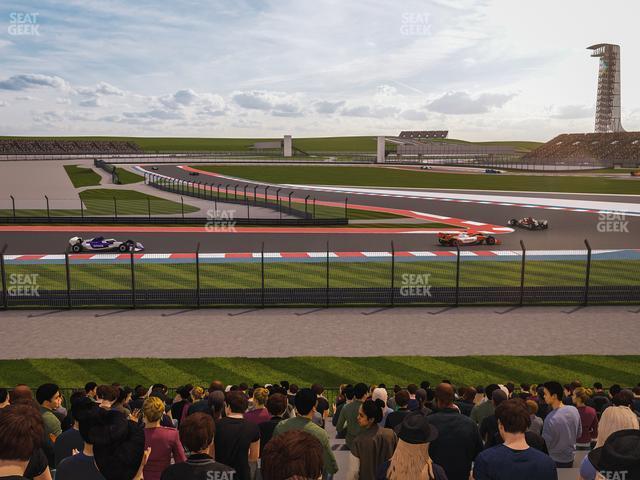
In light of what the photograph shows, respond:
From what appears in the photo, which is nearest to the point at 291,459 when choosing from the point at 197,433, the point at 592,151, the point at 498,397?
the point at 197,433

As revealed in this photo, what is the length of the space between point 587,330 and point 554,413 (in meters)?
12.0

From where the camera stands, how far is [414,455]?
500 cm

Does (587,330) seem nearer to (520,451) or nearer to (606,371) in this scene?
(606,371)

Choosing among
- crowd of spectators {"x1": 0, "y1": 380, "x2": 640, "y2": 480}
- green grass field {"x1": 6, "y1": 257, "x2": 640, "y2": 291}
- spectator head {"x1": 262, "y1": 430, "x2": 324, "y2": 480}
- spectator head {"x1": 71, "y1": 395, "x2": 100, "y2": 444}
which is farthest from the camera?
green grass field {"x1": 6, "y1": 257, "x2": 640, "y2": 291}

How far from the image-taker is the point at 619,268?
2730cm

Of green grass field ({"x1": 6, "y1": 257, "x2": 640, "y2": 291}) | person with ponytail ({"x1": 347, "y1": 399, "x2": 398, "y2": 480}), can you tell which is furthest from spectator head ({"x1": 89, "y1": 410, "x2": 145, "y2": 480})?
green grass field ({"x1": 6, "y1": 257, "x2": 640, "y2": 291})

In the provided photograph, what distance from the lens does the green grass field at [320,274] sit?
23750mm

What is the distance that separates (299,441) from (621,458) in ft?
7.84

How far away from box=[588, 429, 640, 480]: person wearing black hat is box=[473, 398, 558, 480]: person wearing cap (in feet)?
2.07

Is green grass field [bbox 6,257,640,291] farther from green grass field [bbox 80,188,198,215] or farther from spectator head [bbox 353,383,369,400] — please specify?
green grass field [bbox 80,188,198,215]

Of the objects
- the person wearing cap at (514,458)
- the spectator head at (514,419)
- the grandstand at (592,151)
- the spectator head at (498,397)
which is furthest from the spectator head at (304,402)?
the grandstand at (592,151)

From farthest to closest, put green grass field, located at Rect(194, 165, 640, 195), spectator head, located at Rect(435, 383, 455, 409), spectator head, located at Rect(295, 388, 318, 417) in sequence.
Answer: green grass field, located at Rect(194, 165, 640, 195)
spectator head, located at Rect(435, 383, 455, 409)
spectator head, located at Rect(295, 388, 318, 417)

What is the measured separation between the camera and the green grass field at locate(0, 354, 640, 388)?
1462 cm

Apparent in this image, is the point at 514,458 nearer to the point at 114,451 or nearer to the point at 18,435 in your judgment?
the point at 114,451
